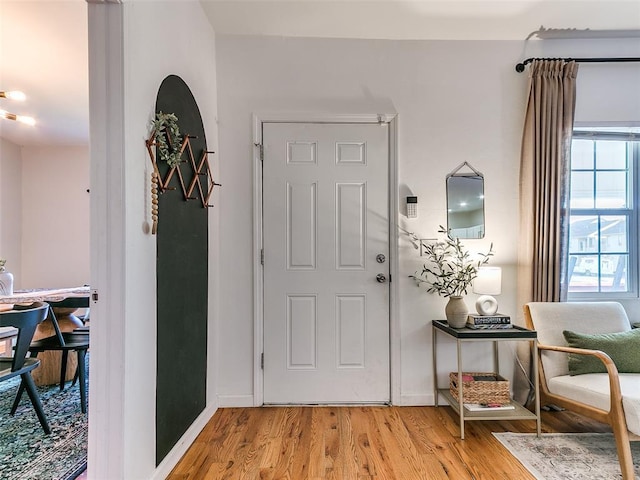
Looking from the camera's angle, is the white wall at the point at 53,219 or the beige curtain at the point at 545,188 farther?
the white wall at the point at 53,219

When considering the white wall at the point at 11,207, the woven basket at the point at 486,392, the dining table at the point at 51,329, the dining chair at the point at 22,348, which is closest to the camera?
the dining chair at the point at 22,348

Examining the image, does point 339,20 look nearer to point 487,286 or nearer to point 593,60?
point 593,60

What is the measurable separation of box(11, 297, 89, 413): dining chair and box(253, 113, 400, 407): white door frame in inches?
47.3

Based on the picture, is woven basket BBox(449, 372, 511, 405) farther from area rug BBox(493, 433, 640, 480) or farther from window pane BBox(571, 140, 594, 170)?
window pane BBox(571, 140, 594, 170)

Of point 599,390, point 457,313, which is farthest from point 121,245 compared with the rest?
point 599,390

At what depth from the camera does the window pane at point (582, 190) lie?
112 inches

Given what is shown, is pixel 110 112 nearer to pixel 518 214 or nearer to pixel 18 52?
pixel 18 52

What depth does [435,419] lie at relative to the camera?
2438mm

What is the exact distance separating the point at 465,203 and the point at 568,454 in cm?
164

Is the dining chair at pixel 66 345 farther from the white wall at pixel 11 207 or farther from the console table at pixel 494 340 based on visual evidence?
the white wall at pixel 11 207

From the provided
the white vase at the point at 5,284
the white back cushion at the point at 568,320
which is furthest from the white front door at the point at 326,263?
the white vase at the point at 5,284

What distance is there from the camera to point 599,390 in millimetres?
1947

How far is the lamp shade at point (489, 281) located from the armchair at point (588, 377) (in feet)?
0.89

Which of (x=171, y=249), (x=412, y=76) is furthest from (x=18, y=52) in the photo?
(x=412, y=76)
